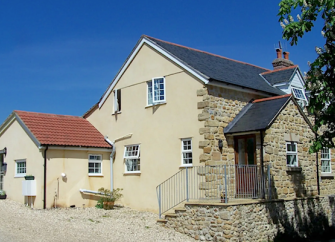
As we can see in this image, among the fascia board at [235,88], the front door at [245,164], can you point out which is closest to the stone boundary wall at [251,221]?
the front door at [245,164]

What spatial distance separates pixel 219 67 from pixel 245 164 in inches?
204

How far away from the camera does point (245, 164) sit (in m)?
17.8

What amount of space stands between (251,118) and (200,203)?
4.67 m

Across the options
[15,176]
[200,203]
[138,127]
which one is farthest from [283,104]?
[15,176]

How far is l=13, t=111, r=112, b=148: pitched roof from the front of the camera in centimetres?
1967

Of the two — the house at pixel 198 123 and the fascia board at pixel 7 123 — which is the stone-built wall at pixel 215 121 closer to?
the house at pixel 198 123

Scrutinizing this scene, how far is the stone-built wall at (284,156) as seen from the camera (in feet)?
53.6

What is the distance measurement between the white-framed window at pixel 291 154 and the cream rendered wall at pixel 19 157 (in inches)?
415

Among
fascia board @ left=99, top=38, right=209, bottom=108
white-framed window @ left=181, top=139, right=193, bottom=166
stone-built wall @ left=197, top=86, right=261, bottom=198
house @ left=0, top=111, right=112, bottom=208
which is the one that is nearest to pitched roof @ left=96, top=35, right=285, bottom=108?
fascia board @ left=99, top=38, right=209, bottom=108

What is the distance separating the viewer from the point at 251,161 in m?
17.7

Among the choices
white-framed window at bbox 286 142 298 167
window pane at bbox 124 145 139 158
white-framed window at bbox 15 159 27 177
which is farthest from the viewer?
window pane at bbox 124 145 139 158

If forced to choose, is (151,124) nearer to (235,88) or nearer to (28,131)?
(235,88)

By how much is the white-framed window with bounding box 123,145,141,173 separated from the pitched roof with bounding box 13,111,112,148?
1.16 meters

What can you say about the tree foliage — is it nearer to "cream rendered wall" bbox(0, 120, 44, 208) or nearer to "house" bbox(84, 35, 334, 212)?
"house" bbox(84, 35, 334, 212)
